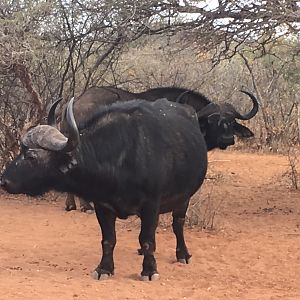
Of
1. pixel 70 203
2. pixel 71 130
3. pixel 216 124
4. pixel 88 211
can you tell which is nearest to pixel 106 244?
pixel 71 130

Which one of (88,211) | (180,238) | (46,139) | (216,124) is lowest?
(88,211)

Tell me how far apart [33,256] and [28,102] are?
4.84 meters

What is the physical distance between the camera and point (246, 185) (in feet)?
47.4

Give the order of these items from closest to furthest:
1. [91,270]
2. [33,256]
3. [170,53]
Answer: [91,270] → [33,256] → [170,53]

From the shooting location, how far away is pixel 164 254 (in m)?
8.25

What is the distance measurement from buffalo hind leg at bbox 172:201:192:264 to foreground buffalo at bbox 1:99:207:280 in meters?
0.64

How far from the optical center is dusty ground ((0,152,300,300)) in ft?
21.4

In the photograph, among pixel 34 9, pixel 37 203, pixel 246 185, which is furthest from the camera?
pixel 246 185

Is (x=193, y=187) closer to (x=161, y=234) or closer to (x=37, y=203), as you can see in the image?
(x=161, y=234)

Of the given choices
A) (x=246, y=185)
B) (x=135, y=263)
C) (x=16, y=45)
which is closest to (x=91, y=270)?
(x=135, y=263)

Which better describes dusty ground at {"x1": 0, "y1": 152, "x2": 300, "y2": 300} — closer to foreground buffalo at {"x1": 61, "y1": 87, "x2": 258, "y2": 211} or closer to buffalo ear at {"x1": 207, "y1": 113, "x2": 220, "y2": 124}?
foreground buffalo at {"x1": 61, "y1": 87, "x2": 258, "y2": 211}

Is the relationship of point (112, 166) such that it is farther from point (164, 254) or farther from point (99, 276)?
point (164, 254)

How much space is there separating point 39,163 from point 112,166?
0.72 metres

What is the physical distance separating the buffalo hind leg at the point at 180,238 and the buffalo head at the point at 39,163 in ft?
6.29
